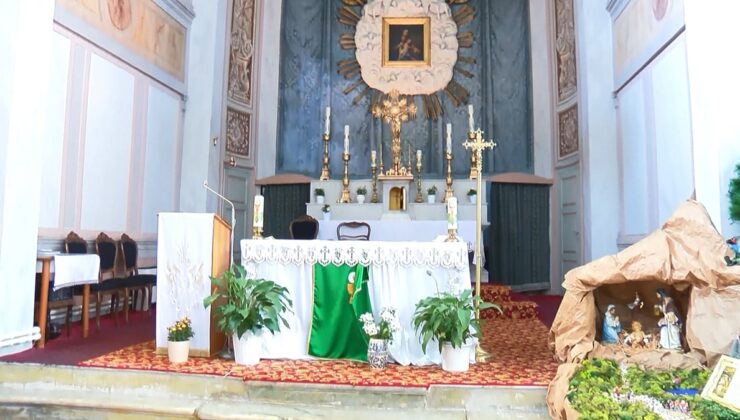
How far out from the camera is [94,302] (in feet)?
20.2

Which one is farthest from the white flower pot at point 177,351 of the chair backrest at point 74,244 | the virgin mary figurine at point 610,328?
the virgin mary figurine at point 610,328

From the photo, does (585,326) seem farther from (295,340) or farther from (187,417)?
(187,417)

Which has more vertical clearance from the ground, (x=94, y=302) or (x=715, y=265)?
(x=715, y=265)

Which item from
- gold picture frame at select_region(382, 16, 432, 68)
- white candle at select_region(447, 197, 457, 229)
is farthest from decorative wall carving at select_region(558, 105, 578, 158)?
white candle at select_region(447, 197, 457, 229)

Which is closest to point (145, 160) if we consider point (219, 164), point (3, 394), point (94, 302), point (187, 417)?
point (219, 164)

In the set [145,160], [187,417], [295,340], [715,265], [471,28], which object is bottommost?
[187,417]

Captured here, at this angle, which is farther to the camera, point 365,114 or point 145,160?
point 365,114

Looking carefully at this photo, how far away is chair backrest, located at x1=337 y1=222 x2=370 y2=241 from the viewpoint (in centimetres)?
783

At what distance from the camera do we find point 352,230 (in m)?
7.95

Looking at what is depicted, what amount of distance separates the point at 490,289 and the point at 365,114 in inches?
195

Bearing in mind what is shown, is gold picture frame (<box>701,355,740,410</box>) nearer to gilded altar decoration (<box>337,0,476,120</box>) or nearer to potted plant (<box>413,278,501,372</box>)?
potted plant (<box>413,278,501,372</box>)

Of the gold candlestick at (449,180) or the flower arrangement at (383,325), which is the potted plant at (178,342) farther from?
the gold candlestick at (449,180)

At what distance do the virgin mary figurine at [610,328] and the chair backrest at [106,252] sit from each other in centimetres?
512

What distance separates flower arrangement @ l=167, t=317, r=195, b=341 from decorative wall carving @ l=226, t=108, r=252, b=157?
205 inches
